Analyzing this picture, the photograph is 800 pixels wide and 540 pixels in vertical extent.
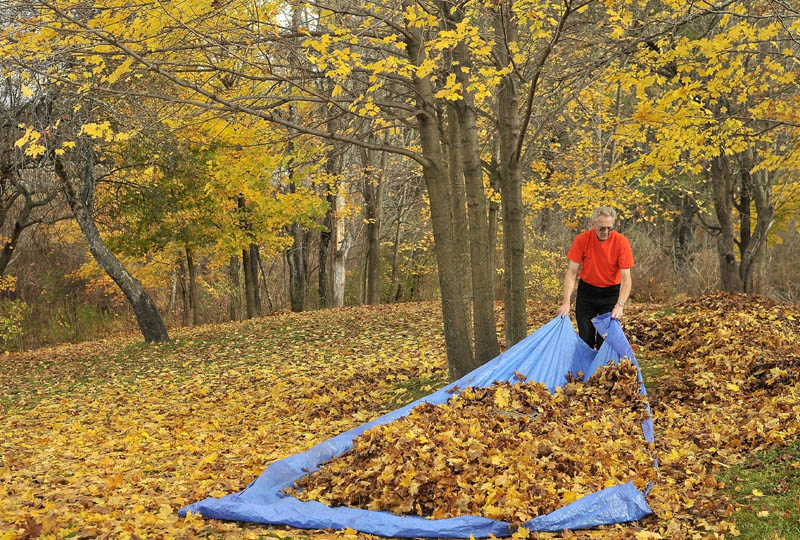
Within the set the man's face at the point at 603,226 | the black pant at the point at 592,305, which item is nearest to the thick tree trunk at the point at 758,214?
the black pant at the point at 592,305

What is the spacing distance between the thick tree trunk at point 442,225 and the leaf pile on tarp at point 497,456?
181 cm

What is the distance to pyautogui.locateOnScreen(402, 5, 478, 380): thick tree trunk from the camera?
22.9 feet

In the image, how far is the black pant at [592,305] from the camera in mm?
6238

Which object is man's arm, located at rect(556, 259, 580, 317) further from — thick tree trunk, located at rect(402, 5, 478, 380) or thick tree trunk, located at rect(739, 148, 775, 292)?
thick tree trunk, located at rect(739, 148, 775, 292)

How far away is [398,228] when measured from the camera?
2031 centimetres

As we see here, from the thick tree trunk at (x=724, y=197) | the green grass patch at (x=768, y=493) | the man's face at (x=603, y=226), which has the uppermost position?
the thick tree trunk at (x=724, y=197)

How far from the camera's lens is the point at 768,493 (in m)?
3.86

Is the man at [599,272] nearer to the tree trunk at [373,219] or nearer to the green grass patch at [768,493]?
the green grass patch at [768,493]

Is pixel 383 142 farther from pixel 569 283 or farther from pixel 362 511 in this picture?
pixel 362 511

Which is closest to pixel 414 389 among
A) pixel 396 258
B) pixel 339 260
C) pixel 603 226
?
pixel 603 226

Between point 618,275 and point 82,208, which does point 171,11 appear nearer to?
point 618,275

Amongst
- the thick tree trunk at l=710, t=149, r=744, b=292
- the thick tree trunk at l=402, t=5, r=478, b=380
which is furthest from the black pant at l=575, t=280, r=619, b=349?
the thick tree trunk at l=710, t=149, r=744, b=292

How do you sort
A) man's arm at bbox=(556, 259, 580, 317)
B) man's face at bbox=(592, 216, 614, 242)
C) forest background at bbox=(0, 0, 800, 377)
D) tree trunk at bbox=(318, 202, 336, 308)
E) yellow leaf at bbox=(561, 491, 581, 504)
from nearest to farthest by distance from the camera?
1. yellow leaf at bbox=(561, 491, 581, 504)
2. man's face at bbox=(592, 216, 614, 242)
3. forest background at bbox=(0, 0, 800, 377)
4. man's arm at bbox=(556, 259, 580, 317)
5. tree trunk at bbox=(318, 202, 336, 308)

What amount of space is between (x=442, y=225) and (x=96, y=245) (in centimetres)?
811
